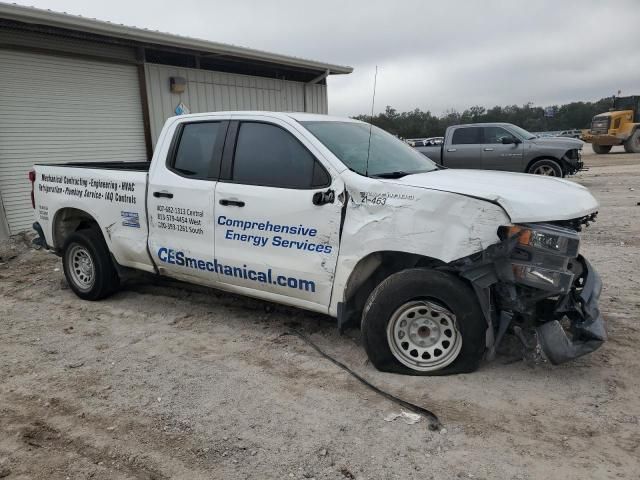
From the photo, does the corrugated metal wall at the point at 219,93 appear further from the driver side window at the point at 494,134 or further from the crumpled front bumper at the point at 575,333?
the crumpled front bumper at the point at 575,333

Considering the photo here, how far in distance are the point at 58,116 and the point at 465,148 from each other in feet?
32.7

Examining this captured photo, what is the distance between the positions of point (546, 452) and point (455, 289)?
3.48 ft

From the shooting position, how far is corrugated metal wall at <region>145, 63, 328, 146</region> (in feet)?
37.4

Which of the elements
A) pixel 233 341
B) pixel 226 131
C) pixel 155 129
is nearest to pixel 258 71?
pixel 155 129

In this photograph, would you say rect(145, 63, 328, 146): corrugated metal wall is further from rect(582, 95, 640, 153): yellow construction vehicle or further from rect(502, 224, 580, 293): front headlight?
rect(582, 95, 640, 153): yellow construction vehicle

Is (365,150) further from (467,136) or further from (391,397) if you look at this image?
(467,136)

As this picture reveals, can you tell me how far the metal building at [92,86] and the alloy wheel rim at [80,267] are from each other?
13.2 ft

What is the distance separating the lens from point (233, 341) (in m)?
4.43

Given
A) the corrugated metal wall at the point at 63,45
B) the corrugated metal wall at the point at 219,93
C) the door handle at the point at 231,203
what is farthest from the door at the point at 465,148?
the door handle at the point at 231,203

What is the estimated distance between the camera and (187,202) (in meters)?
4.61

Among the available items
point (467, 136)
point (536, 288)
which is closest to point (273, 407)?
point (536, 288)

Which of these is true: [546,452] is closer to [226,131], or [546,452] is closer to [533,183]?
[533,183]

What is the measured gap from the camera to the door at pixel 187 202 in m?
4.54

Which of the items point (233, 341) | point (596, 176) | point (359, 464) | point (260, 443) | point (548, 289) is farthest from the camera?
point (596, 176)
